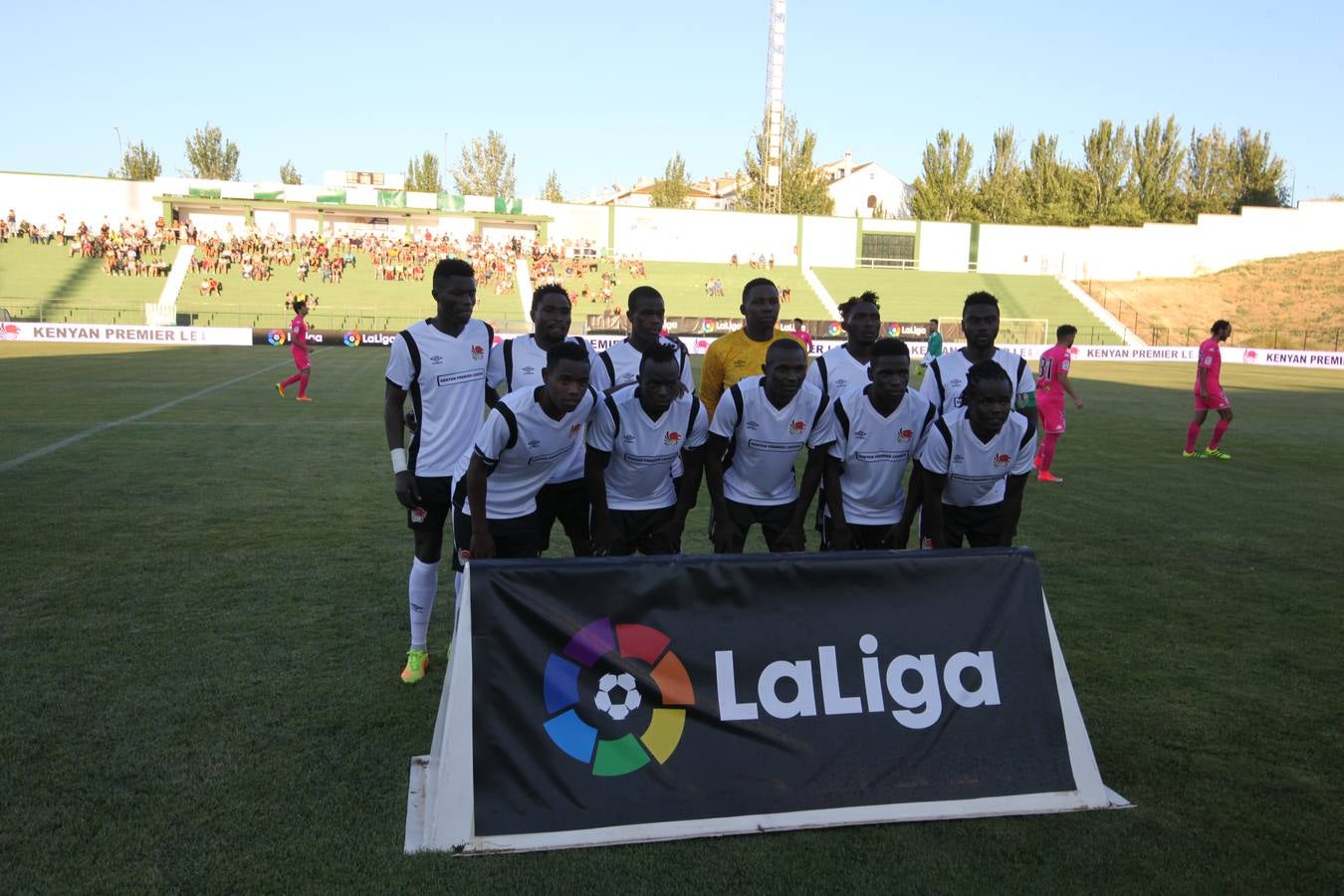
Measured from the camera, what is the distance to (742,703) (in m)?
4.05

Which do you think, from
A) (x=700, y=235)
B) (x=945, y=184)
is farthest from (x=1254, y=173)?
(x=700, y=235)

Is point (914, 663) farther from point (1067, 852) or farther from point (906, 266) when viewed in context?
point (906, 266)

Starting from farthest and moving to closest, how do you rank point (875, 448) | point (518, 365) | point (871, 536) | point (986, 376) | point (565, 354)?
point (518, 365) → point (871, 536) → point (875, 448) → point (986, 376) → point (565, 354)

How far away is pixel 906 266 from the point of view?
6159cm

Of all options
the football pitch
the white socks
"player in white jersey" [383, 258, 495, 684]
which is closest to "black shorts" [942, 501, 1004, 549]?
the football pitch

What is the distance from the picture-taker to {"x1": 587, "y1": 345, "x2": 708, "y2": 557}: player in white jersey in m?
5.19

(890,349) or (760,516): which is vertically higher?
(890,349)

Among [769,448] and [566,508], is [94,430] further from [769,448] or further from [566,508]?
[769,448]

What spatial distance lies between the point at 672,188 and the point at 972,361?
83.0 m

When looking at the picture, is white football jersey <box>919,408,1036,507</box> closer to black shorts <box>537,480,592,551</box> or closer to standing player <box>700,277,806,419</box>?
standing player <box>700,277,806,419</box>

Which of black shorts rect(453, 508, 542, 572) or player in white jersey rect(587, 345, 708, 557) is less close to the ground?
player in white jersey rect(587, 345, 708, 557)

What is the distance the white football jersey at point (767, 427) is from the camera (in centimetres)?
551

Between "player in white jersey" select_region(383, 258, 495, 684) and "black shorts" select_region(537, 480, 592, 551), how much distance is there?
1.72 ft

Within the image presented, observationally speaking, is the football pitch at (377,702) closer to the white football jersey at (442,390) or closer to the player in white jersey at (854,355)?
the white football jersey at (442,390)
